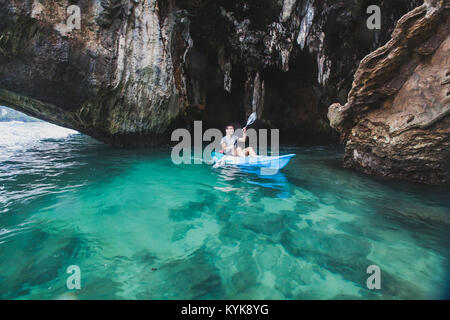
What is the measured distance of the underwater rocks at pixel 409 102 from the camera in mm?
4086

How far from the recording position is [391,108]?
505cm

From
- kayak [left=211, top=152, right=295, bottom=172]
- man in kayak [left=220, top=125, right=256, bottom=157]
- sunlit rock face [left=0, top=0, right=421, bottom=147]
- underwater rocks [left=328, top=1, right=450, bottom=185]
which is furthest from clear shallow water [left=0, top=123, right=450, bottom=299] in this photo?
sunlit rock face [left=0, top=0, right=421, bottom=147]

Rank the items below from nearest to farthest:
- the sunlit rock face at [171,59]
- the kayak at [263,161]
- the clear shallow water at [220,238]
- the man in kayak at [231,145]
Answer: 1. the clear shallow water at [220,238]
2. the kayak at [263,161]
3. the sunlit rock face at [171,59]
4. the man in kayak at [231,145]

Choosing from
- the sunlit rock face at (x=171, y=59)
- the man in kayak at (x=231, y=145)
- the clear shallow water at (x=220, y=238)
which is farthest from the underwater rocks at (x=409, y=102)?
the sunlit rock face at (x=171, y=59)

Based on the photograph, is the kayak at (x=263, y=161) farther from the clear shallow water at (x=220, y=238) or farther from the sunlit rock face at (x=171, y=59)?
the sunlit rock face at (x=171, y=59)

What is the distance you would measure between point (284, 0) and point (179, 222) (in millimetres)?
8500

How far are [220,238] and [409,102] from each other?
4.91 m

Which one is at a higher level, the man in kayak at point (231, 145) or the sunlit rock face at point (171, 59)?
the sunlit rock face at point (171, 59)

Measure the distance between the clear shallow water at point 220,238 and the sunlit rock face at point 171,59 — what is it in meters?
3.27

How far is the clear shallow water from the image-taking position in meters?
1.90

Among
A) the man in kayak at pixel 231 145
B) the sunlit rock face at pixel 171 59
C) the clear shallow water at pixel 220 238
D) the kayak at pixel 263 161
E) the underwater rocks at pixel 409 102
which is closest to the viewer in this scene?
the clear shallow water at pixel 220 238

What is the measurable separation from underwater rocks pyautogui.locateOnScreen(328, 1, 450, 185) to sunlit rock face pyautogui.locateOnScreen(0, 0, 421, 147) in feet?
13.9

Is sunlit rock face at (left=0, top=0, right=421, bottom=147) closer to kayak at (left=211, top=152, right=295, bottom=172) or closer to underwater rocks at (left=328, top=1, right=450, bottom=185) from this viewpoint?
kayak at (left=211, top=152, right=295, bottom=172)
